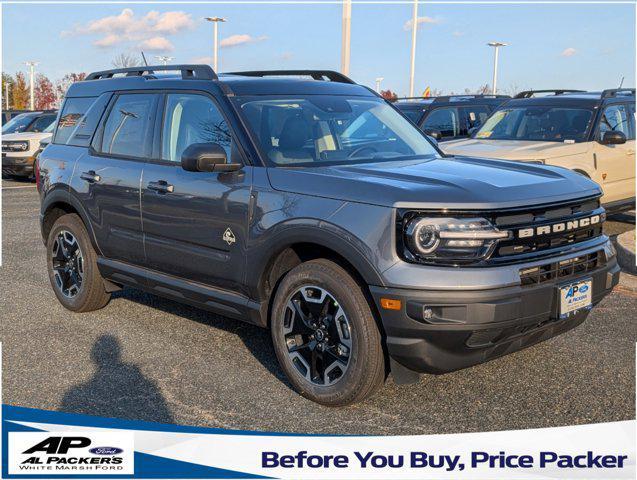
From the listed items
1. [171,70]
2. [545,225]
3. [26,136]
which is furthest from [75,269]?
[26,136]

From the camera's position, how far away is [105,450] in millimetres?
3969

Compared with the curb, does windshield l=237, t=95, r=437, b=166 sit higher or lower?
higher

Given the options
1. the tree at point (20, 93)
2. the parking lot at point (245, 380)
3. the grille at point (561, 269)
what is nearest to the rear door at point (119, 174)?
the parking lot at point (245, 380)

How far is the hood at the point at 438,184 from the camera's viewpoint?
4.12 meters

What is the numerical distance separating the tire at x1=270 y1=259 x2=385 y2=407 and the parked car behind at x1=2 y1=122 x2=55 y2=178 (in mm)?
16013

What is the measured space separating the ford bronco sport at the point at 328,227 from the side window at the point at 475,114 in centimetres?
867

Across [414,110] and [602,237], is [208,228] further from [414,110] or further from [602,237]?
[414,110]

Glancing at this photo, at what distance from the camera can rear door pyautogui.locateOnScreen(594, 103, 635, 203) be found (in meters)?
10.0

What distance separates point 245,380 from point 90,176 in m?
2.30

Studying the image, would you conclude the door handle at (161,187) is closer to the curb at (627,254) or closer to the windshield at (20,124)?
the curb at (627,254)

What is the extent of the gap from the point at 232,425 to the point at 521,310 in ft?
5.45

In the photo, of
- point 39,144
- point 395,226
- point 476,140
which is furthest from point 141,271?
point 39,144

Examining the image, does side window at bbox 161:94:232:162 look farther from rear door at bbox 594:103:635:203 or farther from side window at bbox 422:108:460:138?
side window at bbox 422:108:460:138

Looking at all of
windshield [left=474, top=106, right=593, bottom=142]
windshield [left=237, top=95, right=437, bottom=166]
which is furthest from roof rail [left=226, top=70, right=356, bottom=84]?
windshield [left=474, top=106, right=593, bottom=142]
